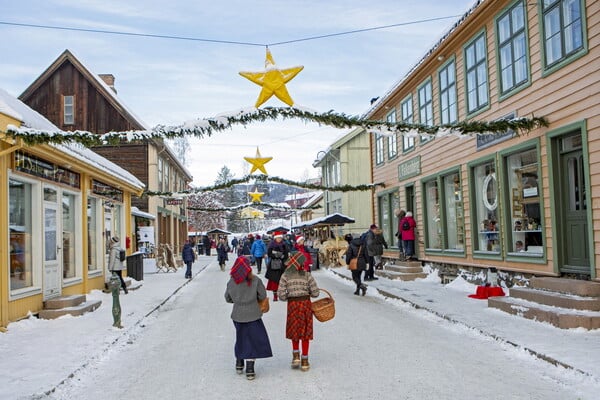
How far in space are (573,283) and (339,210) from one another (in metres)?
27.5

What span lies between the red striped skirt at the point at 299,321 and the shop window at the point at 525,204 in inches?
260

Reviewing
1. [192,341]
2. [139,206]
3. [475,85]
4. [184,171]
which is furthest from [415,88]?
[184,171]

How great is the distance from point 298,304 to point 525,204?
7.33m

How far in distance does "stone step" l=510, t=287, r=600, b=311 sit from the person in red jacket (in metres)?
7.88

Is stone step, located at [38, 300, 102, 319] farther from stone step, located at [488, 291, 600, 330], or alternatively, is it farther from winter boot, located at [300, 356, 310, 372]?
stone step, located at [488, 291, 600, 330]

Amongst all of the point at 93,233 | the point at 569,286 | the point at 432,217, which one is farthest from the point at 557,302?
the point at 93,233

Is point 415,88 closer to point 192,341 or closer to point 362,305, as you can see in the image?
point 362,305

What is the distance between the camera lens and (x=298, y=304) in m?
7.06

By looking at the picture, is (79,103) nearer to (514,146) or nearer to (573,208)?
(514,146)

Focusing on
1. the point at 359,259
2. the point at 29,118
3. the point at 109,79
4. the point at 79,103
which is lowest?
the point at 359,259

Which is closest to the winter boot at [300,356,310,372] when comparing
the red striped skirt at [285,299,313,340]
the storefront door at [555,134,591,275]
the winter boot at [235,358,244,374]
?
the red striped skirt at [285,299,313,340]

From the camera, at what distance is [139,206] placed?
30141 mm

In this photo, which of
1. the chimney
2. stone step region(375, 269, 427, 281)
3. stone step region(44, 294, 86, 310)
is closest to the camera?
stone step region(44, 294, 86, 310)

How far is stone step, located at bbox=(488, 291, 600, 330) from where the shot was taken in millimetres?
8484
